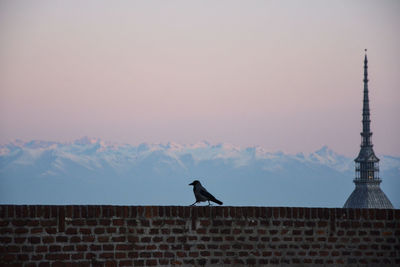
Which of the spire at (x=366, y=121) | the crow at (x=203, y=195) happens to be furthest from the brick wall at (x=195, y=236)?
the spire at (x=366, y=121)

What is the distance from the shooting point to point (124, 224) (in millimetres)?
11539

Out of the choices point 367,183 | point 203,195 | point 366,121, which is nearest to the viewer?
point 203,195

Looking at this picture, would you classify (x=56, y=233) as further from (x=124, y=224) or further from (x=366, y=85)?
(x=366, y=85)

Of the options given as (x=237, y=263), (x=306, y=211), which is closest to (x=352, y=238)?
(x=306, y=211)

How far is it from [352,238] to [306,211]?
85 centimetres

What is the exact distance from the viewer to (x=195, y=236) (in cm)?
1190

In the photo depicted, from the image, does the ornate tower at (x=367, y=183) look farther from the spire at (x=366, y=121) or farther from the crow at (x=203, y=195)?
the crow at (x=203, y=195)

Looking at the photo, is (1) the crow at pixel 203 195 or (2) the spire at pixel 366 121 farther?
(2) the spire at pixel 366 121

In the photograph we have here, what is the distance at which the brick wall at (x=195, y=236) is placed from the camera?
11.1 meters

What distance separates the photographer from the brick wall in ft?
36.4

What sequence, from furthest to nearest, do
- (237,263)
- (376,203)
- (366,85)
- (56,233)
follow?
(376,203) → (366,85) → (237,263) → (56,233)

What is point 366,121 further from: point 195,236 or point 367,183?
point 195,236

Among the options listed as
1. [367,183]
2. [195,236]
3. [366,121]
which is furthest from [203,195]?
[367,183]

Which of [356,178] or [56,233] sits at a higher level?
[356,178]
